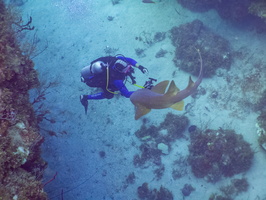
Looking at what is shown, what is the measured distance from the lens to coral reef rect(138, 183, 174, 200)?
268 inches

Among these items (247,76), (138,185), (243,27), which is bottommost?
(138,185)

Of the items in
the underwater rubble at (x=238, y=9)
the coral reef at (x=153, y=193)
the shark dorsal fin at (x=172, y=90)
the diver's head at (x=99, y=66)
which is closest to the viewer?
the shark dorsal fin at (x=172, y=90)

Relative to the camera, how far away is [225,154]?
6.57 m

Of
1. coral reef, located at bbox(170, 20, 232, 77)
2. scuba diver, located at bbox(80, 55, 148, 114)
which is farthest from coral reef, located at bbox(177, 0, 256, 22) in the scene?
scuba diver, located at bbox(80, 55, 148, 114)

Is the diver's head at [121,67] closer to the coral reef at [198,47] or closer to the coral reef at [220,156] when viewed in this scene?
the coral reef at [220,156]

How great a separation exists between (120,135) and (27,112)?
4482mm

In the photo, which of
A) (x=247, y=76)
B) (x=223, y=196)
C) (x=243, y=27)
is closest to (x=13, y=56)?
(x=223, y=196)

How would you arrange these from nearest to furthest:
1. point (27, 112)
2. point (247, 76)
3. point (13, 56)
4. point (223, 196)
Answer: point (13, 56) → point (27, 112) → point (223, 196) → point (247, 76)

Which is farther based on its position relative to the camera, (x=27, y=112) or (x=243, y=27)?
(x=243, y=27)

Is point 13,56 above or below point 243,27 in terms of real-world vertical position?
above

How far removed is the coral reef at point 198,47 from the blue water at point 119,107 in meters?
0.41

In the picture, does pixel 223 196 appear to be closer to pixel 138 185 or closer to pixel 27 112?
pixel 138 185

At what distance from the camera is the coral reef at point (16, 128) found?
3.40m

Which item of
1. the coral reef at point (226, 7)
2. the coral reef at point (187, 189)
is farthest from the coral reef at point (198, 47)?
the coral reef at point (187, 189)
